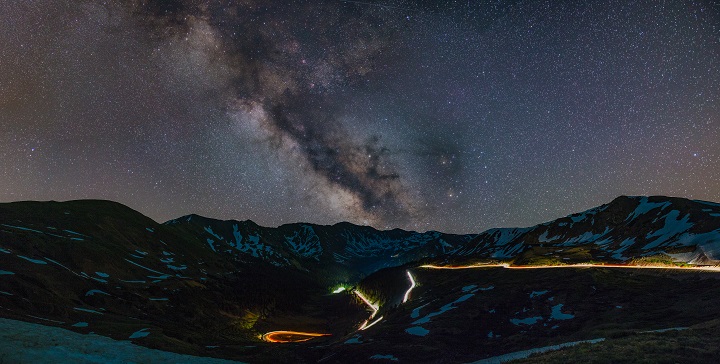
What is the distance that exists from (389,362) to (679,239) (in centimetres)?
9404

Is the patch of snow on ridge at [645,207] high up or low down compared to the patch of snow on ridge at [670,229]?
up

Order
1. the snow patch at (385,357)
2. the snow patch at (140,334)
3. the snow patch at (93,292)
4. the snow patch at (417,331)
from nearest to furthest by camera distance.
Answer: the snow patch at (385,357), the snow patch at (417,331), the snow patch at (140,334), the snow patch at (93,292)

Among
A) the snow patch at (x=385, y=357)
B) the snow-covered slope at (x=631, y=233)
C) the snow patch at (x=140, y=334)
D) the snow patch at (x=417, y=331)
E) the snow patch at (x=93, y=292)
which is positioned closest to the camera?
the snow patch at (x=385, y=357)

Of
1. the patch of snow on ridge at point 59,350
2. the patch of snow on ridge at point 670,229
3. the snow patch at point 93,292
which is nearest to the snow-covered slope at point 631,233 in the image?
the patch of snow on ridge at point 670,229

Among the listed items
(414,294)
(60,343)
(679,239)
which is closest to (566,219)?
(679,239)

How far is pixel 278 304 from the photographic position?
422 feet

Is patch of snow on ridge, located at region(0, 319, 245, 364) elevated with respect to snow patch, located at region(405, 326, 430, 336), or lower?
elevated

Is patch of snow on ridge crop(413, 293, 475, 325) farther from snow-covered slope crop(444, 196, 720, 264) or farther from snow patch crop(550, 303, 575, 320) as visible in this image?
snow-covered slope crop(444, 196, 720, 264)

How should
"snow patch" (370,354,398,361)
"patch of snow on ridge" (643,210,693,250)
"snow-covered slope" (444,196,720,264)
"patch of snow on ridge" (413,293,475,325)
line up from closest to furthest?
"snow patch" (370,354,398,361) → "patch of snow on ridge" (413,293,475,325) → "snow-covered slope" (444,196,720,264) → "patch of snow on ridge" (643,210,693,250)

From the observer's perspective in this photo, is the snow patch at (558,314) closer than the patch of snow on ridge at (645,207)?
Yes

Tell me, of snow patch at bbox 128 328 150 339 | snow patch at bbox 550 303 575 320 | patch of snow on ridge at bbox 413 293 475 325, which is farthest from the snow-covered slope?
snow patch at bbox 128 328 150 339

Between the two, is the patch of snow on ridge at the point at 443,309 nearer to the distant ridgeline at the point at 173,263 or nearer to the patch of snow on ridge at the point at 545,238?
the distant ridgeline at the point at 173,263

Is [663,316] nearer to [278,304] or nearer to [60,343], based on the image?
[60,343]

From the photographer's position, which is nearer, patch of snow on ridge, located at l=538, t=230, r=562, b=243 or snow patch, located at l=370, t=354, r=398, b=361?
snow patch, located at l=370, t=354, r=398, b=361
